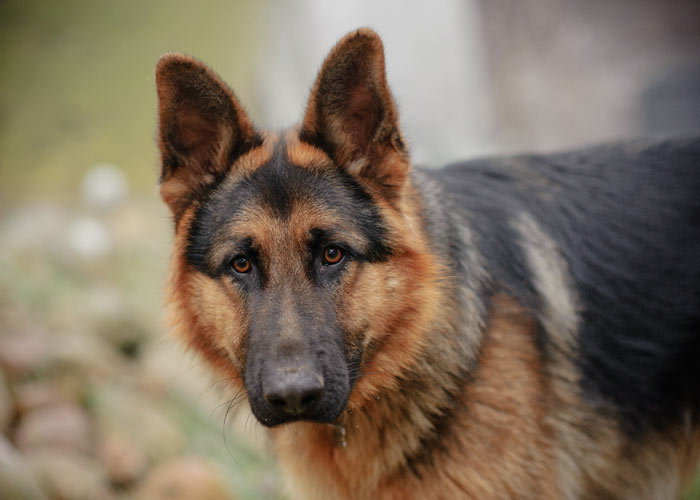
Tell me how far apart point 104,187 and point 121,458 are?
5.50m

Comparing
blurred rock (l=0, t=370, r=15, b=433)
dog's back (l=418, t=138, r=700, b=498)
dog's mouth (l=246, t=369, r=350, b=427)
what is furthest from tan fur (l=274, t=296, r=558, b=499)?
blurred rock (l=0, t=370, r=15, b=433)

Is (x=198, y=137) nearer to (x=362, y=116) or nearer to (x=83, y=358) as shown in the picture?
(x=362, y=116)

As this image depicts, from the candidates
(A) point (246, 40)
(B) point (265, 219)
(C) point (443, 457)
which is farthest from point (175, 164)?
(A) point (246, 40)

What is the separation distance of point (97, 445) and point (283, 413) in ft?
10.6

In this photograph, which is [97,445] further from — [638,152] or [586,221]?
[638,152]

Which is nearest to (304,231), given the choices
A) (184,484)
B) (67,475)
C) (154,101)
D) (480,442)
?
(480,442)

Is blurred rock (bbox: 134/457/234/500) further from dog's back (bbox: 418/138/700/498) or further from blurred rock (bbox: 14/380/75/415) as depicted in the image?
dog's back (bbox: 418/138/700/498)

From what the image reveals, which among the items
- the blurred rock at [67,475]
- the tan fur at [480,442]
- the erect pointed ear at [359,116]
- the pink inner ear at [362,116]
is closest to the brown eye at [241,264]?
the erect pointed ear at [359,116]

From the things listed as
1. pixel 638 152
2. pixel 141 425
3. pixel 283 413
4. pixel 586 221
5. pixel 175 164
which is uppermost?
pixel 175 164

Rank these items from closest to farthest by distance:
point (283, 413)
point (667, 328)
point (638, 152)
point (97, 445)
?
point (283, 413) → point (667, 328) → point (638, 152) → point (97, 445)

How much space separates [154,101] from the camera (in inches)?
373

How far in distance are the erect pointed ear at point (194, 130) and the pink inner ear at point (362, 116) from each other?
0.49 metres

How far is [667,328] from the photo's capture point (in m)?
3.23

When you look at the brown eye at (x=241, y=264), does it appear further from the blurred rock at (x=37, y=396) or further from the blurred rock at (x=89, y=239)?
the blurred rock at (x=89, y=239)
